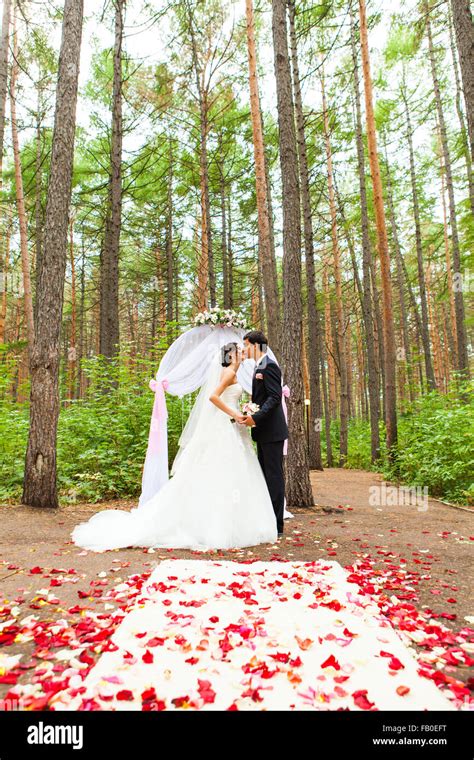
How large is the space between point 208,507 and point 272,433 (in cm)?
114

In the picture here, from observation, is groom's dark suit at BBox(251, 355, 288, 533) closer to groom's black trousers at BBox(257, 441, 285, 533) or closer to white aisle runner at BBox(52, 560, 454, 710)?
groom's black trousers at BBox(257, 441, 285, 533)

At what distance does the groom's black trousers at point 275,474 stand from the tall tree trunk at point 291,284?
158 centimetres

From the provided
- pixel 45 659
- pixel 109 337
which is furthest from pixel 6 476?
pixel 45 659

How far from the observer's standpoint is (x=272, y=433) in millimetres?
5125

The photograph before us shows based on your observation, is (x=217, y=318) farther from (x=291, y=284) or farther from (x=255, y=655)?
(x=255, y=655)

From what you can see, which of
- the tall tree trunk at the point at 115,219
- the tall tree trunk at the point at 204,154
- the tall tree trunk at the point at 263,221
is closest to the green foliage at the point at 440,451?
the tall tree trunk at the point at 263,221

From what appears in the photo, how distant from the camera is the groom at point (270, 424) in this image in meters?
5.12

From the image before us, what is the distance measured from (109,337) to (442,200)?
14.9 meters

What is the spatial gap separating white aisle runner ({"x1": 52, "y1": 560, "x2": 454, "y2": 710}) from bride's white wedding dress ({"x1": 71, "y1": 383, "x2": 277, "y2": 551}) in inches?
54.4

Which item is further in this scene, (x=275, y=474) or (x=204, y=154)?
(x=204, y=154)

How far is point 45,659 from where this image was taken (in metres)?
2.24

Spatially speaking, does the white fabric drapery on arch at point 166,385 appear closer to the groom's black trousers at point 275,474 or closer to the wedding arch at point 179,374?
the wedding arch at point 179,374

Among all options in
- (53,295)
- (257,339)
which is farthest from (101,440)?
(257,339)
